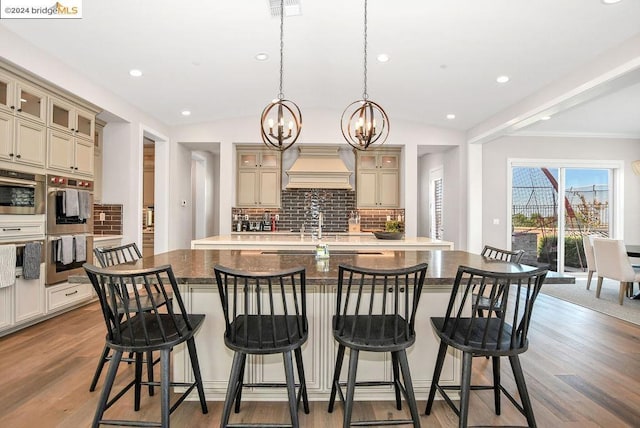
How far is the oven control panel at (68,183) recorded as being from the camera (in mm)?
3805

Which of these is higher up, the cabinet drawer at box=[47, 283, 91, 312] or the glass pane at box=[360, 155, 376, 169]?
the glass pane at box=[360, 155, 376, 169]

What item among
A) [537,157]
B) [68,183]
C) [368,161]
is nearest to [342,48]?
Answer: [368,161]

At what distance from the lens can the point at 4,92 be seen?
3.25 m

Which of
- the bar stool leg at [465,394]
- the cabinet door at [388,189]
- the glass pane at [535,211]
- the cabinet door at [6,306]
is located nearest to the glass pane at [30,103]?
the cabinet door at [6,306]

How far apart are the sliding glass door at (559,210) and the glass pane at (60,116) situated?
22.7ft

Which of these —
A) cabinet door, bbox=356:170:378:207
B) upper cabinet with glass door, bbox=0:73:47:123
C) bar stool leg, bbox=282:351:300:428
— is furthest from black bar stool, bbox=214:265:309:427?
cabinet door, bbox=356:170:378:207

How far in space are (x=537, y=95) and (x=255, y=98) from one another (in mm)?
3760

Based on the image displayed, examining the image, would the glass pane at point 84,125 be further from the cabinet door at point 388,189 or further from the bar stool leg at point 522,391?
the bar stool leg at point 522,391

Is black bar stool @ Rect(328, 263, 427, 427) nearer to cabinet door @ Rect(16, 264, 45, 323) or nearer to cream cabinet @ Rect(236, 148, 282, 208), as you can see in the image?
cabinet door @ Rect(16, 264, 45, 323)

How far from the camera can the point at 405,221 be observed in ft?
20.6

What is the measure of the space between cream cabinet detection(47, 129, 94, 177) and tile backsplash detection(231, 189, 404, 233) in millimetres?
2820

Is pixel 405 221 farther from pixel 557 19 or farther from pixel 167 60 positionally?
pixel 167 60

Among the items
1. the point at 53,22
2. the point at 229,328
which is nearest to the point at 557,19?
the point at 229,328

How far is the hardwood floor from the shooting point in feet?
6.85
